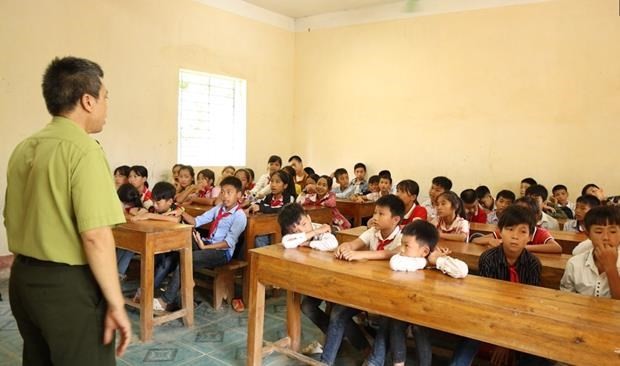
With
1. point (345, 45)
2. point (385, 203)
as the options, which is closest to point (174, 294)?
point (385, 203)

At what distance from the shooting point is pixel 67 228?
136 cm

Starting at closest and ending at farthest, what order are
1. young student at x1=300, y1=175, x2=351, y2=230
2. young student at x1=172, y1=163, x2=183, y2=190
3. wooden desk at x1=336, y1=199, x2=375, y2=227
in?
young student at x1=300, y1=175, x2=351, y2=230, wooden desk at x1=336, y1=199, x2=375, y2=227, young student at x1=172, y1=163, x2=183, y2=190

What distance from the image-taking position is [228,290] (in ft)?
12.2

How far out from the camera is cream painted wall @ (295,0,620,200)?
5363mm

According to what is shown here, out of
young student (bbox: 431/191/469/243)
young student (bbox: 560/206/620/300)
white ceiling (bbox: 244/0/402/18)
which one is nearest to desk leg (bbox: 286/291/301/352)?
young student (bbox: 431/191/469/243)

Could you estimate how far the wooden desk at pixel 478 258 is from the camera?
247cm

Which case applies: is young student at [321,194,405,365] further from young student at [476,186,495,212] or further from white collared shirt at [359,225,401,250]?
young student at [476,186,495,212]

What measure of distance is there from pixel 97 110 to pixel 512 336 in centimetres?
152

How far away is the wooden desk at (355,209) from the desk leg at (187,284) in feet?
8.41

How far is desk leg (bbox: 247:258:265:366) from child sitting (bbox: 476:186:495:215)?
11.6 ft

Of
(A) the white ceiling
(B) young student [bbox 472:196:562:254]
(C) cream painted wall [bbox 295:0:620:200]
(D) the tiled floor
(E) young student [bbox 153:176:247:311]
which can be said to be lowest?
(D) the tiled floor

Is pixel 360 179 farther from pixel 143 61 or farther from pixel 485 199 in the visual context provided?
pixel 143 61

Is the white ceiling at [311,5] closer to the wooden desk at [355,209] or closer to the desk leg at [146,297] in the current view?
the wooden desk at [355,209]

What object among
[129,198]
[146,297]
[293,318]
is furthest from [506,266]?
[129,198]
